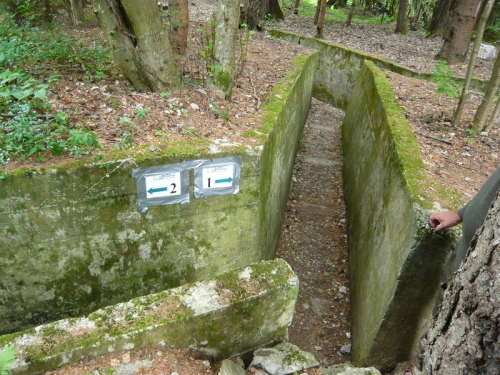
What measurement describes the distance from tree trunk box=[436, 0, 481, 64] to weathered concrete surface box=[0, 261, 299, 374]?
9.09 m

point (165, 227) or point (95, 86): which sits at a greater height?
point (95, 86)

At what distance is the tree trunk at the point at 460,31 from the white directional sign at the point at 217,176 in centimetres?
828

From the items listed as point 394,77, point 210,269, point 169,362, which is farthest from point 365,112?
point 169,362

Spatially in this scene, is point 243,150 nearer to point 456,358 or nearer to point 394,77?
point 456,358

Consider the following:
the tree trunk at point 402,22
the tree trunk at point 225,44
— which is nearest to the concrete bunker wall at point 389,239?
the tree trunk at point 225,44

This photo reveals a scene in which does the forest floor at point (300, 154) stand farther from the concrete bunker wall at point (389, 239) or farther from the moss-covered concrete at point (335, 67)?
the moss-covered concrete at point (335, 67)

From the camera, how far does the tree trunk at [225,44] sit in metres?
4.85

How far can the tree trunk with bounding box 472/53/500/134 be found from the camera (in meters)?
4.75

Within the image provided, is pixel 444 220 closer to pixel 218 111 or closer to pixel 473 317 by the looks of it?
pixel 473 317

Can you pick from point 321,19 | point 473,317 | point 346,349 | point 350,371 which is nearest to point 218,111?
point 350,371

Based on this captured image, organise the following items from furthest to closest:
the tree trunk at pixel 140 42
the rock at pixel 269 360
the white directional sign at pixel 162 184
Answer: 1. the tree trunk at pixel 140 42
2. the white directional sign at pixel 162 184
3. the rock at pixel 269 360

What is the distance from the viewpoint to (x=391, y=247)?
386 cm

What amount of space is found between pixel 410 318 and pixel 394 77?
6.09 metres

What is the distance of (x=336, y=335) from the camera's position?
4.76 m
